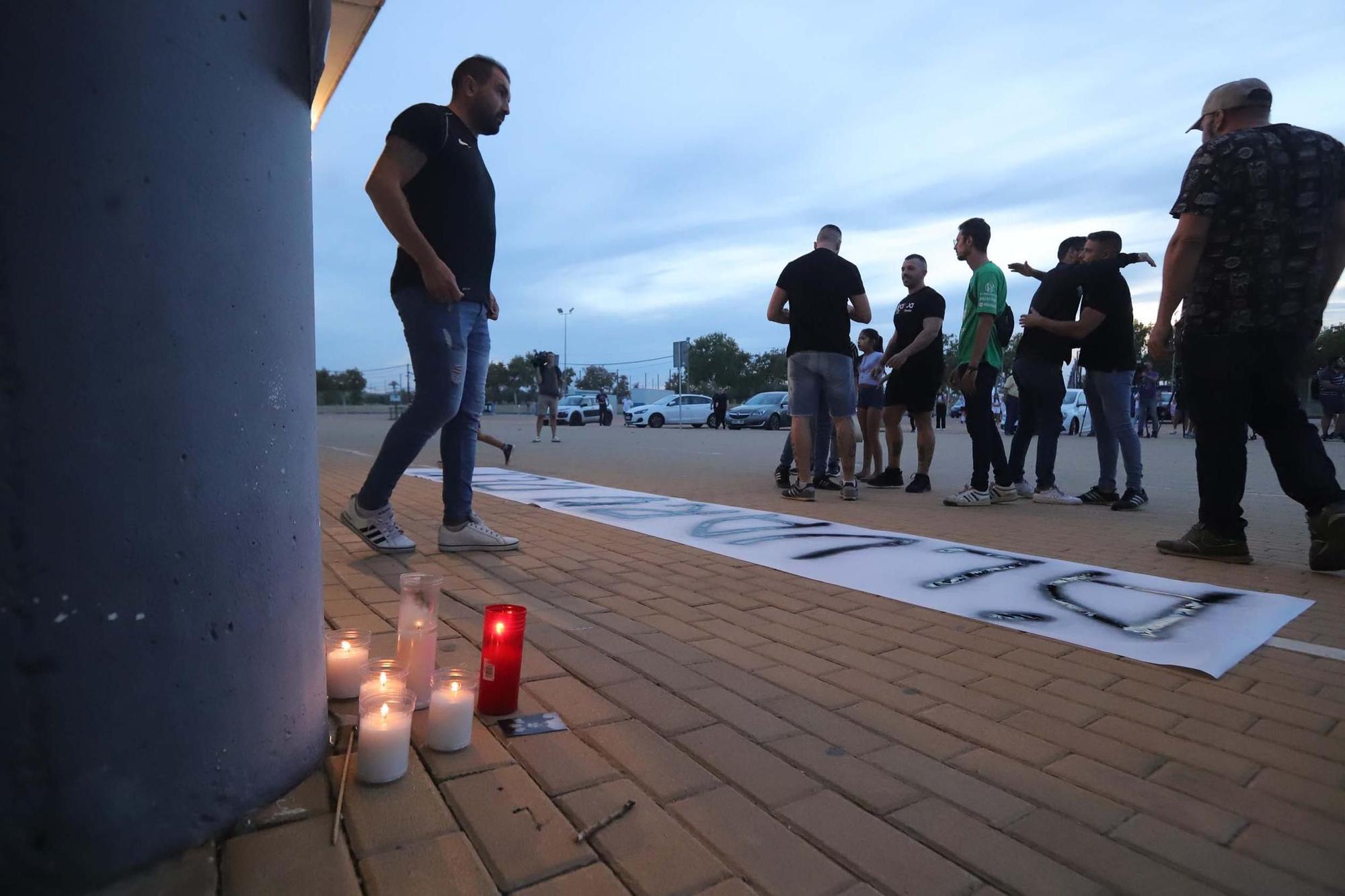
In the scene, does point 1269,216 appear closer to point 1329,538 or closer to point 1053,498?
point 1329,538

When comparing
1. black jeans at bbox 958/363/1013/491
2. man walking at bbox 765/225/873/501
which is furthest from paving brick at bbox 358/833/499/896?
black jeans at bbox 958/363/1013/491

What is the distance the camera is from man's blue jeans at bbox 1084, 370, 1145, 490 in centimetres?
558

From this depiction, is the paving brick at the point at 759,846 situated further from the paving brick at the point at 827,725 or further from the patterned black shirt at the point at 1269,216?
the patterned black shirt at the point at 1269,216

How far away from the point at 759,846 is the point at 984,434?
5020mm

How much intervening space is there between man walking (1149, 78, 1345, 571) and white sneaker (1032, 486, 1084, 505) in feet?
7.53

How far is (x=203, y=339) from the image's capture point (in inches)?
45.3

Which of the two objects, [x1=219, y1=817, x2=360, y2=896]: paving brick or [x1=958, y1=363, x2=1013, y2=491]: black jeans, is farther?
[x1=958, y1=363, x2=1013, y2=491]: black jeans

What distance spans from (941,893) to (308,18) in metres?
1.76

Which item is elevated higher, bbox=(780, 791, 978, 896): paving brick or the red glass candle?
the red glass candle

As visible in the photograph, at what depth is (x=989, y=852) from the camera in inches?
50.4

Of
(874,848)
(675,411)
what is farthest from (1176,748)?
(675,411)

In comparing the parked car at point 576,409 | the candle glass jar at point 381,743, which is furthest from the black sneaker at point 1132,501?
the parked car at point 576,409

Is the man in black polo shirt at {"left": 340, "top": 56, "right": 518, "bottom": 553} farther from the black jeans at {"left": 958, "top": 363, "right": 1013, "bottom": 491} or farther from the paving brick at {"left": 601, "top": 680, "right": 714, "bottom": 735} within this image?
the black jeans at {"left": 958, "top": 363, "right": 1013, "bottom": 491}

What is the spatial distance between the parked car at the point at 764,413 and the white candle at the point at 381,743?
25.6m
